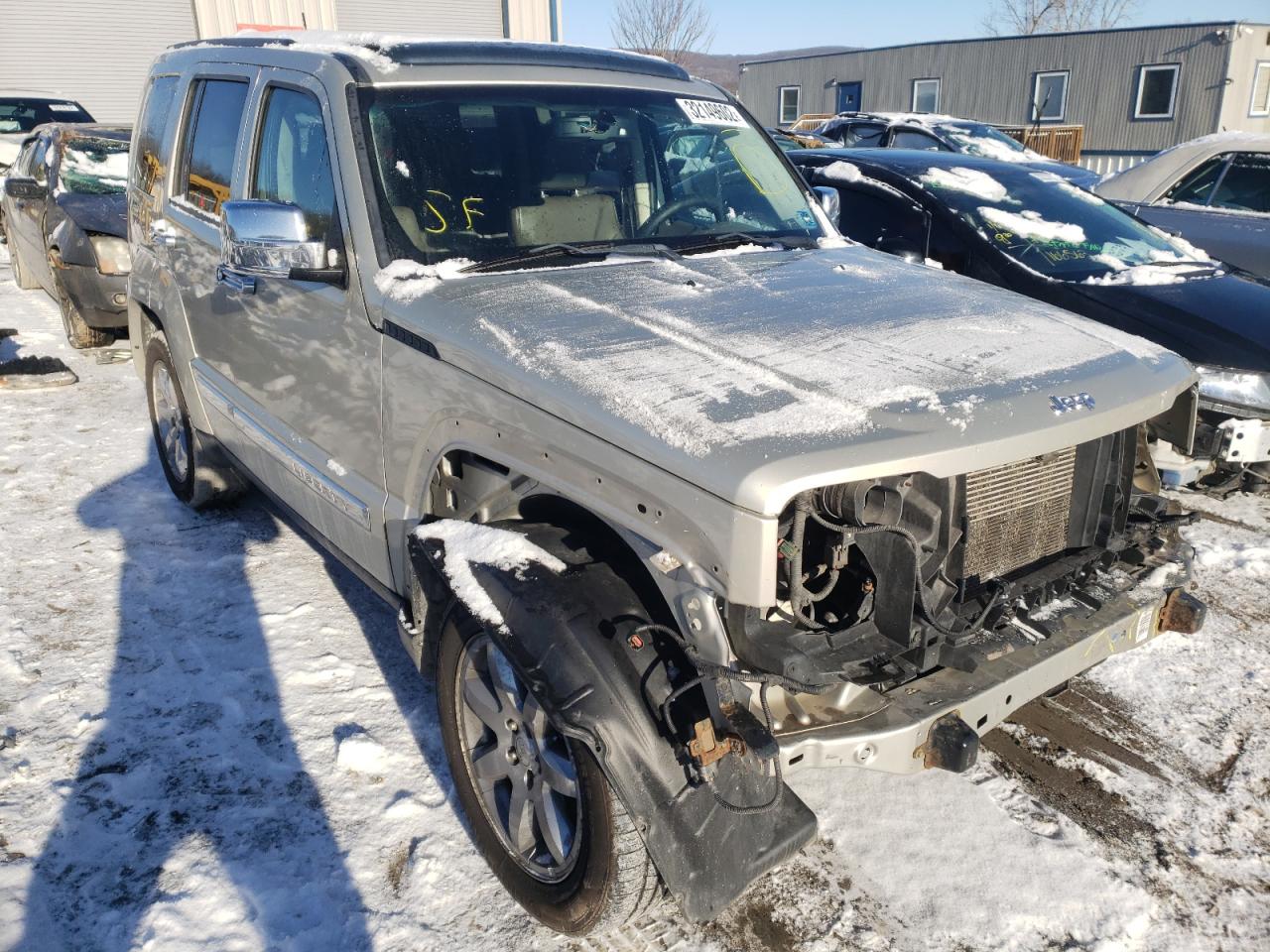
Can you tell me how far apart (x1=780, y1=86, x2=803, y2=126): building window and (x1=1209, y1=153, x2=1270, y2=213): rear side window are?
93.0 feet

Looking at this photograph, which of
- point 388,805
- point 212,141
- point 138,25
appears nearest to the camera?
point 388,805

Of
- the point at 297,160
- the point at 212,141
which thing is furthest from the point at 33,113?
the point at 297,160

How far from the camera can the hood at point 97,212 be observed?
821 centimetres

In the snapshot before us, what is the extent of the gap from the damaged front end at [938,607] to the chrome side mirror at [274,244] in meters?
1.73

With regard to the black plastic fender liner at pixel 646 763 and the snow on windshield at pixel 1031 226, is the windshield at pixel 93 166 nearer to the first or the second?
the snow on windshield at pixel 1031 226

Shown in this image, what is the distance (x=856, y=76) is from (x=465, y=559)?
33530mm

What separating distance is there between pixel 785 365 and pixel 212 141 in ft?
9.77

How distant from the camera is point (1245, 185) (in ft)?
26.2

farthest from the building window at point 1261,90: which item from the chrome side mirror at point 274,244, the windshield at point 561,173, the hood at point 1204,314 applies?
the chrome side mirror at point 274,244

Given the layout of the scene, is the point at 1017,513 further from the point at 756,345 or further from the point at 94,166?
the point at 94,166

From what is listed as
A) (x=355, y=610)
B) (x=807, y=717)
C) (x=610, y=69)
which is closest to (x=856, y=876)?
(x=807, y=717)

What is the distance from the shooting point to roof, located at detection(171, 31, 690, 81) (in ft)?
10.9

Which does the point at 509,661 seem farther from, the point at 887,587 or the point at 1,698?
the point at 1,698

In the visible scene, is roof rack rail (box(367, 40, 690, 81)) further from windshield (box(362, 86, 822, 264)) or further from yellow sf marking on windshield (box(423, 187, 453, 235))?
yellow sf marking on windshield (box(423, 187, 453, 235))
